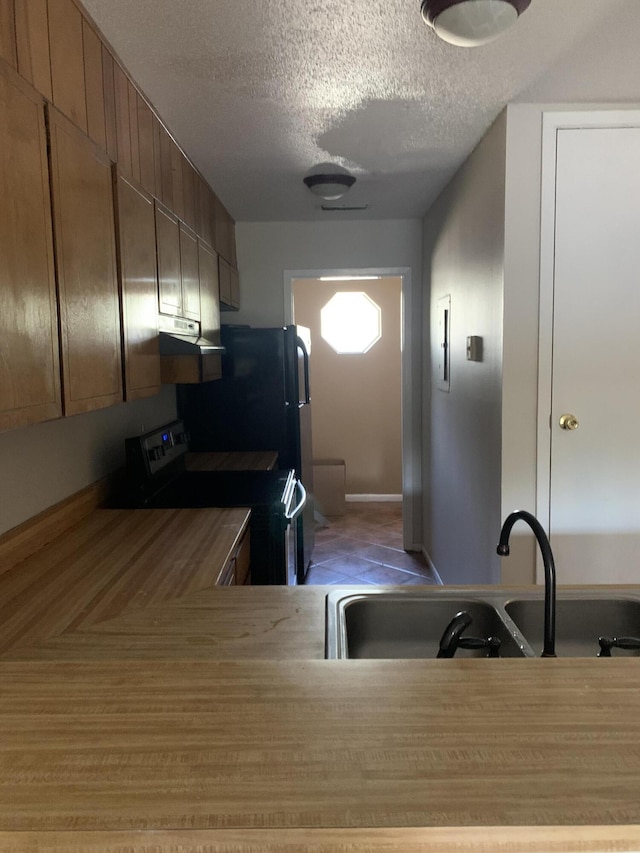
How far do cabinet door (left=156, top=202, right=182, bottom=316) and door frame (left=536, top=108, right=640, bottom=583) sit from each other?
4.62 ft

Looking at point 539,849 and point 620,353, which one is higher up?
point 620,353

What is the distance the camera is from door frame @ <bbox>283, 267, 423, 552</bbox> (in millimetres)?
4352

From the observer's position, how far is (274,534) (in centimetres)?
247

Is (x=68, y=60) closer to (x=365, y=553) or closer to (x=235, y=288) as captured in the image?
(x=235, y=288)

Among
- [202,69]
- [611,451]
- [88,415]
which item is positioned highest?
[202,69]

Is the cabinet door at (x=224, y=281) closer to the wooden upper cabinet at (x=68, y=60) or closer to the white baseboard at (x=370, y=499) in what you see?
the wooden upper cabinet at (x=68, y=60)

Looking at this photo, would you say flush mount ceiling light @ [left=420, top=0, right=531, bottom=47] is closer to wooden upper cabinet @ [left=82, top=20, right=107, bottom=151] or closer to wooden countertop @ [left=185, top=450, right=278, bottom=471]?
wooden upper cabinet @ [left=82, top=20, right=107, bottom=151]

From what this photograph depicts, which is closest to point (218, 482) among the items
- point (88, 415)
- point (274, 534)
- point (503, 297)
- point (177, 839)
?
point (274, 534)

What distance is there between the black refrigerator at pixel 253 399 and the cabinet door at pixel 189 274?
3.08 ft

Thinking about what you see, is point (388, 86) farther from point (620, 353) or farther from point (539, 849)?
point (539, 849)

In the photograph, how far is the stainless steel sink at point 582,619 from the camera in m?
1.47

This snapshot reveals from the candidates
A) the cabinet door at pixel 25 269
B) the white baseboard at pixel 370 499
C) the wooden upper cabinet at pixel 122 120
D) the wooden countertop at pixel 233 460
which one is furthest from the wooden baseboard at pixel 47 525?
the white baseboard at pixel 370 499

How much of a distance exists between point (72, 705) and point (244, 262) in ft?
12.4

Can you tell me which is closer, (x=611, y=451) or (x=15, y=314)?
(x=15, y=314)
